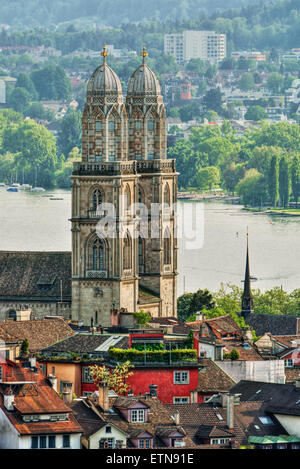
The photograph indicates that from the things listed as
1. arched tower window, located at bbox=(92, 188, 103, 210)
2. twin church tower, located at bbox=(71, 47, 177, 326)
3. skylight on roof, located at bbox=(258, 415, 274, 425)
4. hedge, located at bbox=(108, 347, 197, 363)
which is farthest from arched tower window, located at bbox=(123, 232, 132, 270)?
skylight on roof, located at bbox=(258, 415, 274, 425)

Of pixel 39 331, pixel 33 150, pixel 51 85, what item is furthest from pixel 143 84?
pixel 51 85

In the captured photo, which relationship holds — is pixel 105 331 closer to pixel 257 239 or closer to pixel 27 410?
pixel 27 410

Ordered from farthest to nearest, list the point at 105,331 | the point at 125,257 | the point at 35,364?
1. the point at 125,257
2. the point at 105,331
3. the point at 35,364

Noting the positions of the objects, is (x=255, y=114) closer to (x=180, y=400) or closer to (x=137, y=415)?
(x=180, y=400)

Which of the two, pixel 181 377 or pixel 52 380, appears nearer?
pixel 52 380

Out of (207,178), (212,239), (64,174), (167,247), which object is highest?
(64,174)
